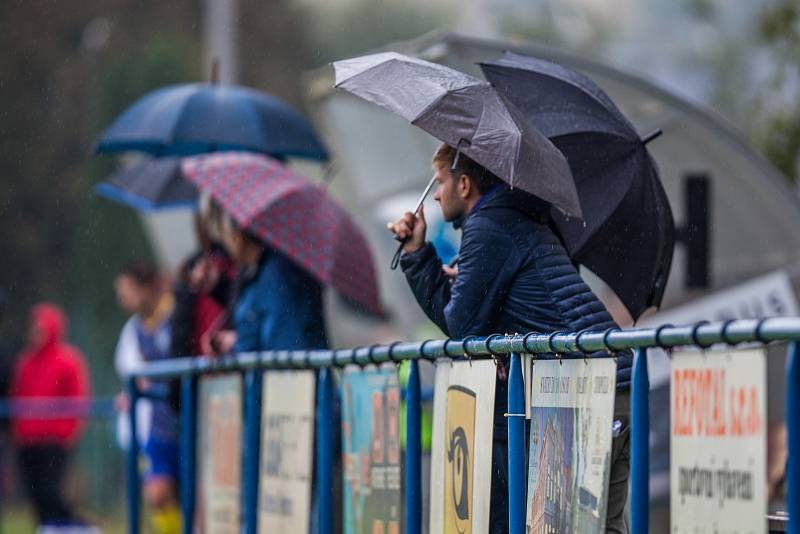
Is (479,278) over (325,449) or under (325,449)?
over

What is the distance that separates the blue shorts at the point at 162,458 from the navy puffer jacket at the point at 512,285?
4.40 m

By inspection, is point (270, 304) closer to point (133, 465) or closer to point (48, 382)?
point (133, 465)

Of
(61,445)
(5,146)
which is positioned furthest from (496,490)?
(5,146)

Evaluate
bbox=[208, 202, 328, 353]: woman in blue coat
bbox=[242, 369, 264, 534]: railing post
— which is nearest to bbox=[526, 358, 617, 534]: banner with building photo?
bbox=[242, 369, 264, 534]: railing post

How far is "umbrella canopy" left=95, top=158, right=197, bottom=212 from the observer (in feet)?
30.4

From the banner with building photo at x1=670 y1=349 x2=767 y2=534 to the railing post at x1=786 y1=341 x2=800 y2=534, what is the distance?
6 centimetres

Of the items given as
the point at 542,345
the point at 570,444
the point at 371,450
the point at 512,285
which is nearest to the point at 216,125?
the point at 371,450

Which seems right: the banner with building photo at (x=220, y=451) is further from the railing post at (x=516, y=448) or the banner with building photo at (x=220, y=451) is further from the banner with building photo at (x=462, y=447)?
the railing post at (x=516, y=448)

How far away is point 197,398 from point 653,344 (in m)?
3.68

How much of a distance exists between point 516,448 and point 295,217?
2879 millimetres

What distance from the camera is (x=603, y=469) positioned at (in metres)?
4.20

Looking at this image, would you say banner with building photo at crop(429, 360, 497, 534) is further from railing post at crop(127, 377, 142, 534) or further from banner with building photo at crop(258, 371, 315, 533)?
railing post at crop(127, 377, 142, 534)

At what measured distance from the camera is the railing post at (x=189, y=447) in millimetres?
7324

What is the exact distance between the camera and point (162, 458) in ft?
30.5
